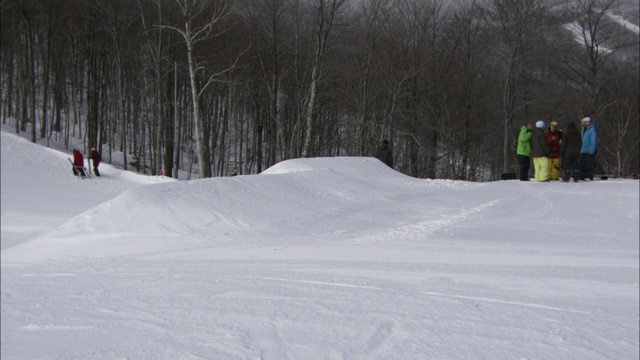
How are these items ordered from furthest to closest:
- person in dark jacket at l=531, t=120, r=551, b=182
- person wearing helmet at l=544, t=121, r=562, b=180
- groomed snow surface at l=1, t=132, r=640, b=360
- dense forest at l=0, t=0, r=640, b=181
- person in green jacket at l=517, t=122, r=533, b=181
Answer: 1. dense forest at l=0, t=0, r=640, b=181
2. person in green jacket at l=517, t=122, r=533, b=181
3. person wearing helmet at l=544, t=121, r=562, b=180
4. person in dark jacket at l=531, t=120, r=551, b=182
5. groomed snow surface at l=1, t=132, r=640, b=360

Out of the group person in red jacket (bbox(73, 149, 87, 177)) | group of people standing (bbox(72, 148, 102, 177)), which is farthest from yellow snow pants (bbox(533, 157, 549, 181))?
person in red jacket (bbox(73, 149, 87, 177))

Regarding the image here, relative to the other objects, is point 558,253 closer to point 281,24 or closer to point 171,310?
point 171,310

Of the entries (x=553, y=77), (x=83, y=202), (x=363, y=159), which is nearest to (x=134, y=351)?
(x=363, y=159)

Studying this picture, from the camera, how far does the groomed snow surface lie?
147 inches

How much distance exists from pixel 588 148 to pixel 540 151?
60.1 inches

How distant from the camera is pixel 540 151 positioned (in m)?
14.7

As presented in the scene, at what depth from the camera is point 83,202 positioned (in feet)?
61.5

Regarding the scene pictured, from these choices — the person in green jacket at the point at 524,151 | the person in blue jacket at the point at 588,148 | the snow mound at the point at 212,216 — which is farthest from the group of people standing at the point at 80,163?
the person in blue jacket at the point at 588,148

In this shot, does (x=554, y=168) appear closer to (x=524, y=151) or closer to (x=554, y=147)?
(x=554, y=147)

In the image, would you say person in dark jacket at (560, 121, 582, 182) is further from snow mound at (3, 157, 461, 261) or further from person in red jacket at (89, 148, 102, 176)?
person in red jacket at (89, 148, 102, 176)

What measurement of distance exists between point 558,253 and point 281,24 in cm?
2417

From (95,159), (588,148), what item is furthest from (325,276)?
(95,159)

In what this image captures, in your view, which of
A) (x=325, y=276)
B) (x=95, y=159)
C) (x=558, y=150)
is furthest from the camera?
(x=95, y=159)

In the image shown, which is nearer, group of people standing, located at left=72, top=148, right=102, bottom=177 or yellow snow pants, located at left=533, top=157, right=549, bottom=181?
yellow snow pants, located at left=533, top=157, right=549, bottom=181
